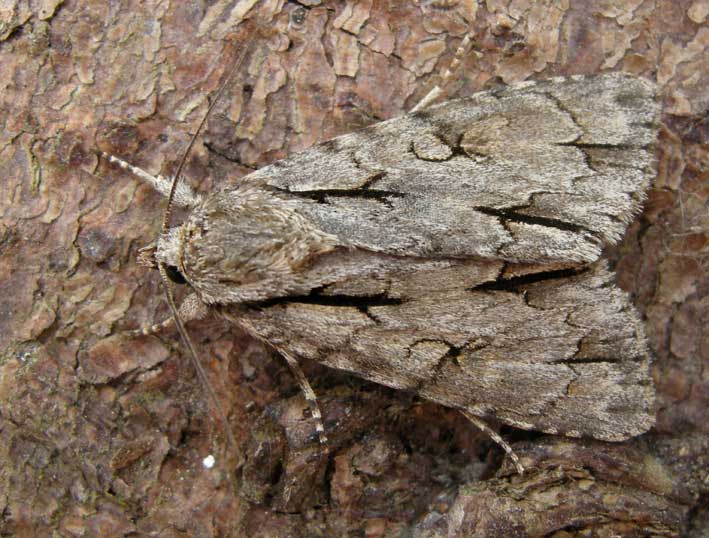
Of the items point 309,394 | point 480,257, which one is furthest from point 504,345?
point 309,394

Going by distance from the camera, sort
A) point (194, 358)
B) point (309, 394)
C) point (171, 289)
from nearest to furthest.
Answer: point (194, 358), point (309, 394), point (171, 289)

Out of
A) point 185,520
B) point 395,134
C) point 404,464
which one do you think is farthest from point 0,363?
point 395,134

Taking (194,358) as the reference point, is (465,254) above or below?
above

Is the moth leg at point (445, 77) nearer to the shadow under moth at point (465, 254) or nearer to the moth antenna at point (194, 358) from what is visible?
the shadow under moth at point (465, 254)

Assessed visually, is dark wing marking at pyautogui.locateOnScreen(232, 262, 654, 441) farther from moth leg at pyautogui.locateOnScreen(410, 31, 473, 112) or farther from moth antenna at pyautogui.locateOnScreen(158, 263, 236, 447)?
moth leg at pyautogui.locateOnScreen(410, 31, 473, 112)

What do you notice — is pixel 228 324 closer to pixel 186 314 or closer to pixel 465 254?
pixel 186 314

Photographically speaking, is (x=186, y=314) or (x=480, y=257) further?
(x=186, y=314)
